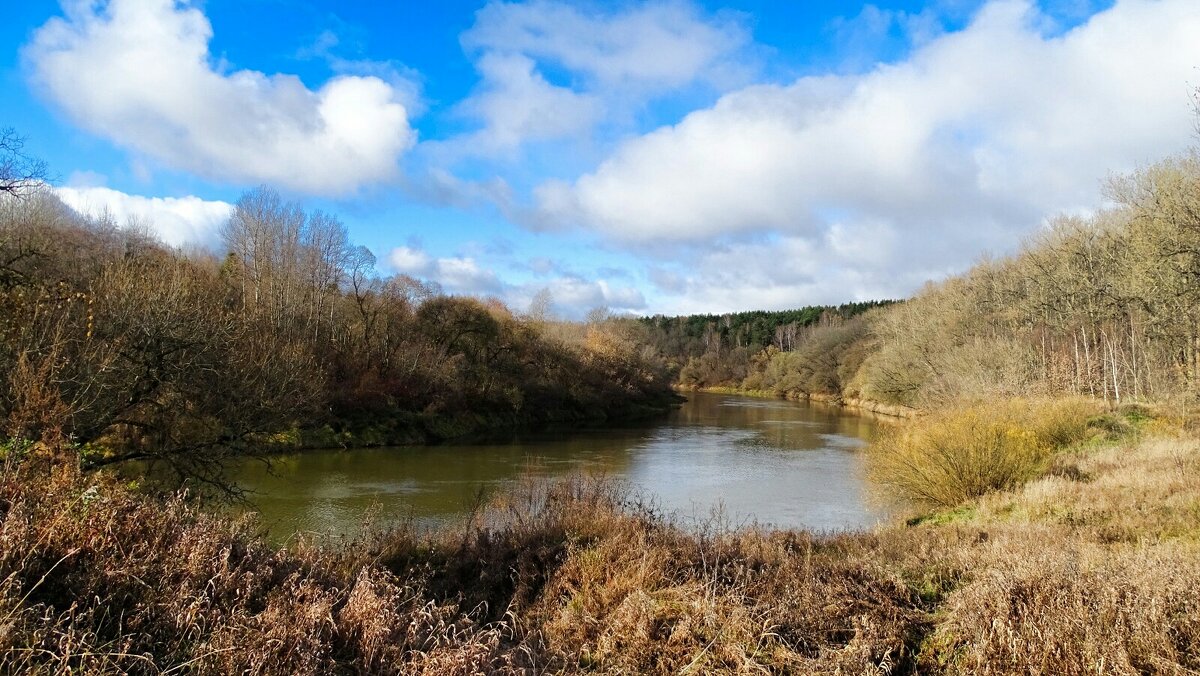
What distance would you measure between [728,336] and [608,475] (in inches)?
4279

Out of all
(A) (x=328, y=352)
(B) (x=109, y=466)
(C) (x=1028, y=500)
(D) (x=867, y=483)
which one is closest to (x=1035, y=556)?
(C) (x=1028, y=500)

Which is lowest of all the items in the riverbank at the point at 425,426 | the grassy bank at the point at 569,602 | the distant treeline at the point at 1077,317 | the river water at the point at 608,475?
the river water at the point at 608,475

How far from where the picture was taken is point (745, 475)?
83.4ft

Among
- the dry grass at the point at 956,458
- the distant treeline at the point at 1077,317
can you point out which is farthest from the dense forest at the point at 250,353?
the distant treeline at the point at 1077,317

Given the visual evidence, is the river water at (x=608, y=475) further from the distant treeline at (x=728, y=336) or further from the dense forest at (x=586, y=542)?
the distant treeline at (x=728, y=336)

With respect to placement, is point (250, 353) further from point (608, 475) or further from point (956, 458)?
point (956, 458)

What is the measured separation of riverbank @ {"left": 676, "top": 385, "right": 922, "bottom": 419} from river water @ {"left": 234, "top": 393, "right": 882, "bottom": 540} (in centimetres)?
1183

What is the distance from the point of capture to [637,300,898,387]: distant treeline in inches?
4124

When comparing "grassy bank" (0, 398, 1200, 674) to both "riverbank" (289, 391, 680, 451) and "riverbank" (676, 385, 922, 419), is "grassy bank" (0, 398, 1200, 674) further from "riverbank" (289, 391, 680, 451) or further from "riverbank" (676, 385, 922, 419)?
"riverbank" (676, 385, 922, 419)

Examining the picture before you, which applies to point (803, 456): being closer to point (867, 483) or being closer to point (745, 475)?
point (745, 475)

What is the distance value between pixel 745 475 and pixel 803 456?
20.6 feet

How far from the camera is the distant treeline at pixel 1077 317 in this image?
22516mm

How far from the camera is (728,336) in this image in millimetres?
129500

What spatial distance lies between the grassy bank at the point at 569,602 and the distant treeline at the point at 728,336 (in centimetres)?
8839
